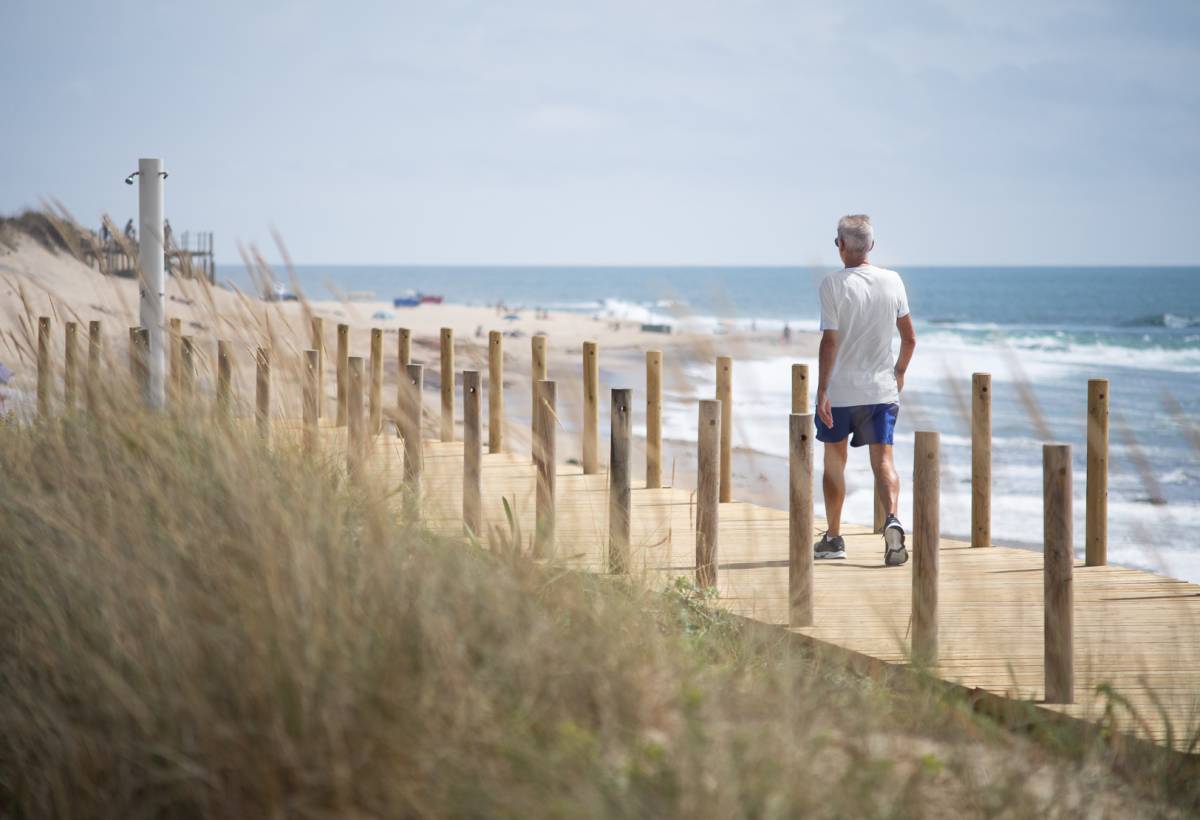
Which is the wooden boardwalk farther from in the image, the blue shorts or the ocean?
the blue shorts

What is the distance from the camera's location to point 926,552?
431cm

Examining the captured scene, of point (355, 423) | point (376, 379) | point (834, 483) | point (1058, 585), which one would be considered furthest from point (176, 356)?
point (1058, 585)

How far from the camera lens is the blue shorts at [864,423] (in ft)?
19.5

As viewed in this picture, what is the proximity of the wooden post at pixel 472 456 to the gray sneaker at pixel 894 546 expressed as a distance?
1994 millimetres

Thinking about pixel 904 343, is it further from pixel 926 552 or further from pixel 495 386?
pixel 495 386

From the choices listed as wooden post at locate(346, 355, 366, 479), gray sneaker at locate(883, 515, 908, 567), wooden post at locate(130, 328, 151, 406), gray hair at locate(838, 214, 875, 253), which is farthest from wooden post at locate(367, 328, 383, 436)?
gray sneaker at locate(883, 515, 908, 567)

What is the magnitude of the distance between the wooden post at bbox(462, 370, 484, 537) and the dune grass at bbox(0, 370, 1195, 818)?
6.16 ft

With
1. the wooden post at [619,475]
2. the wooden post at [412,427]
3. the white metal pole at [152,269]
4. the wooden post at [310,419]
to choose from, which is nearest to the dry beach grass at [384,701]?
the wooden post at [310,419]

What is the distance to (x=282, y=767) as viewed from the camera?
8.42 ft

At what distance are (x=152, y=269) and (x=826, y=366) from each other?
3.63 meters

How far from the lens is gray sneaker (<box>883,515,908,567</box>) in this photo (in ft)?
19.0

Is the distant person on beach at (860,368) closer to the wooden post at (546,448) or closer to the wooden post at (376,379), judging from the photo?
the wooden post at (546,448)

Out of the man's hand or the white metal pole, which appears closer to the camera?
the white metal pole

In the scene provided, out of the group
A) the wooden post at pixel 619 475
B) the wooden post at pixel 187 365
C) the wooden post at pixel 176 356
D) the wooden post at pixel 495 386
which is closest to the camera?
the wooden post at pixel 176 356
